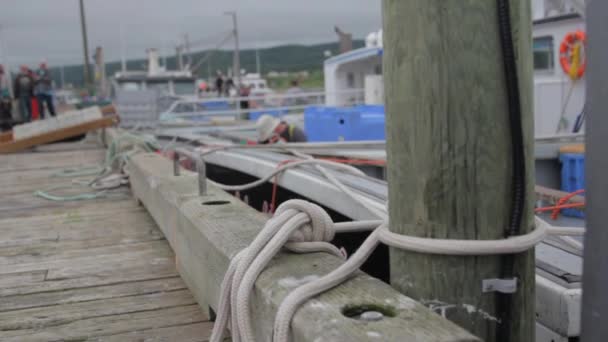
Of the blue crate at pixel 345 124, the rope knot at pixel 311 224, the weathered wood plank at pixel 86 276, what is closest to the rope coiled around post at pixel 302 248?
the rope knot at pixel 311 224

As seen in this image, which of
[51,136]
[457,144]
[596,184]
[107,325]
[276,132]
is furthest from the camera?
[51,136]

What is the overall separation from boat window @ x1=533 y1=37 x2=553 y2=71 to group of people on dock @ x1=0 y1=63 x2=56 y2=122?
39.8 feet

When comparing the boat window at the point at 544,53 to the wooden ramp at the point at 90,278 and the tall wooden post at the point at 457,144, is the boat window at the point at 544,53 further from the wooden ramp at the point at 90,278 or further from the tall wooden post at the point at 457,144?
the tall wooden post at the point at 457,144

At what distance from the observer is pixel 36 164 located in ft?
28.8

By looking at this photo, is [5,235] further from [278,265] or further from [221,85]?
[221,85]

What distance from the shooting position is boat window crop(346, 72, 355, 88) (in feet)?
57.3

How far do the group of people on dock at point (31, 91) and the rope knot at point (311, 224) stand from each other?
16662 millimetres

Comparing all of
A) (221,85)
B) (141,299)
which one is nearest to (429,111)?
(141,299)

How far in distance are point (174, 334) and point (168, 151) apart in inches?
202

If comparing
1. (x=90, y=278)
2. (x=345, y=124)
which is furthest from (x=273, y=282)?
(x=345, y=124)

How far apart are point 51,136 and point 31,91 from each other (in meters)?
7.62

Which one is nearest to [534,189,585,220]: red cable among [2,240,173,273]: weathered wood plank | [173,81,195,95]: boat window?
[2,240,173,273]: weathered wood plank

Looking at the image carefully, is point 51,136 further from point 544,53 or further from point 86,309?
point 86,309

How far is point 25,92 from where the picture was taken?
57.7ft
